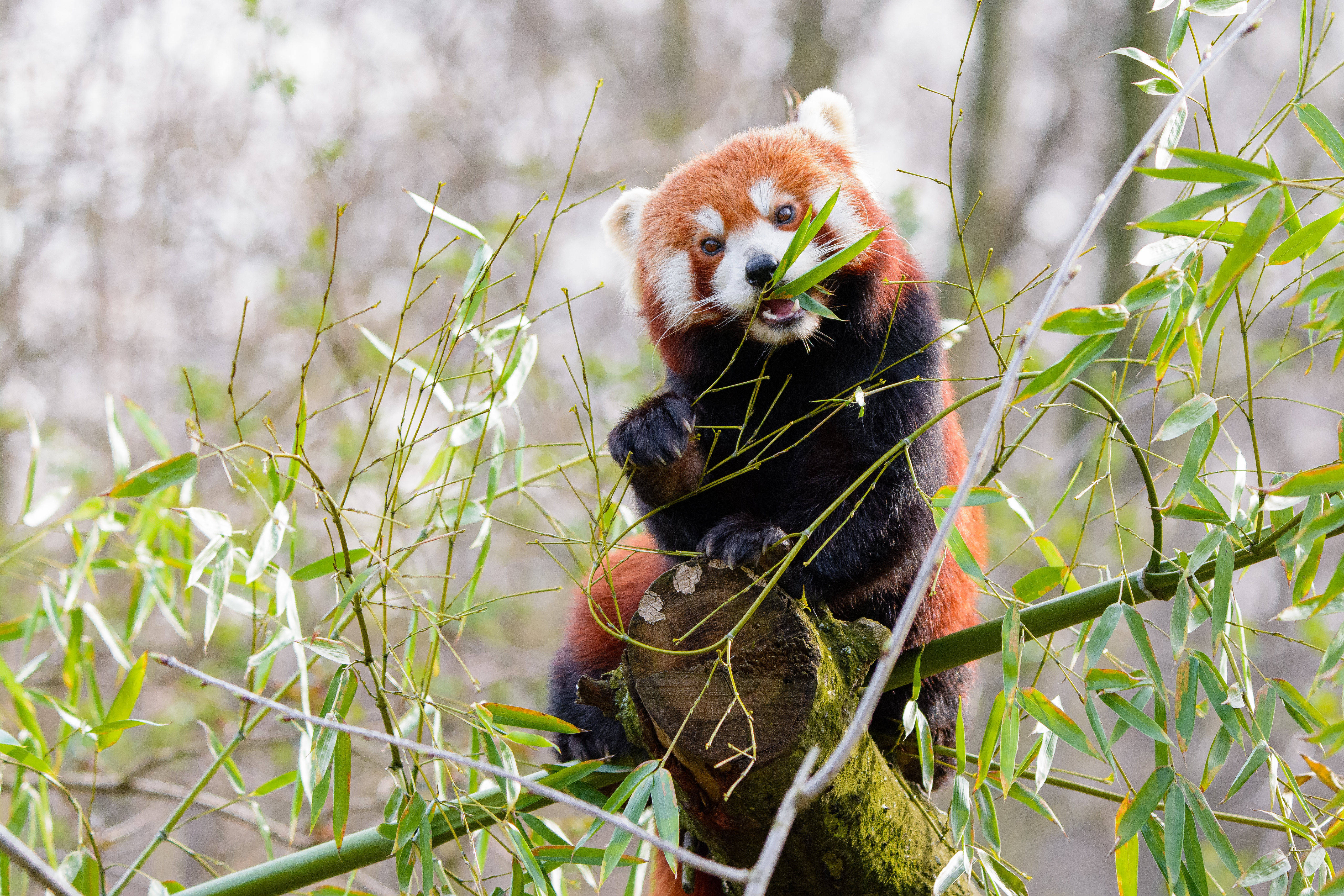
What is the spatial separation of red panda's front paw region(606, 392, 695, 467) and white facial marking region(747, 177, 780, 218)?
535 millimetres

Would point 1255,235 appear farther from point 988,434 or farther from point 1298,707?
point 1298,707

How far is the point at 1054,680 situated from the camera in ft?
17.2

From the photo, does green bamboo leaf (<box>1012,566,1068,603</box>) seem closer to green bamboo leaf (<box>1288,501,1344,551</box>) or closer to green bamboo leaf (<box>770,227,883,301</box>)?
green bamboo leaf (<box>1288,501,1344,551</box>)

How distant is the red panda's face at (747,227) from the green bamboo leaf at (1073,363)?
79 centimetres

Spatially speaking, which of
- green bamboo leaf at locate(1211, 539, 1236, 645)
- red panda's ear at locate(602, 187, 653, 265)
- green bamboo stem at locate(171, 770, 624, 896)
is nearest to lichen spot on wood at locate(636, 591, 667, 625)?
green bamboo stem at locate(171, 770, 624, 896)

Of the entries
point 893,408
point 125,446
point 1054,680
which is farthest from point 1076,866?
point 125,446

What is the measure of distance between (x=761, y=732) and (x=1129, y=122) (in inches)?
248

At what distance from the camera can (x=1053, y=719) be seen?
1.42 metres

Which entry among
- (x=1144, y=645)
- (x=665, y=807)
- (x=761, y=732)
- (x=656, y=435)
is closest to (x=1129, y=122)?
(x=656, y=435)

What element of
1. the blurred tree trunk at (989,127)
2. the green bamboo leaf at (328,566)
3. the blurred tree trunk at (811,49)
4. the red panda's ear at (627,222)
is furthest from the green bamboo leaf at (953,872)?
the blurred tree trunk at (811,49)

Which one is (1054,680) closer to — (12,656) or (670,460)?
(670,460)

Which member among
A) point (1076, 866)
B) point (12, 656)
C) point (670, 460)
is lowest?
point (1076, 866)

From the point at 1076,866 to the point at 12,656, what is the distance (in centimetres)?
994

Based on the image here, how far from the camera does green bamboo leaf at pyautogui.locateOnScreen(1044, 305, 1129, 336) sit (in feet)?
3.86
